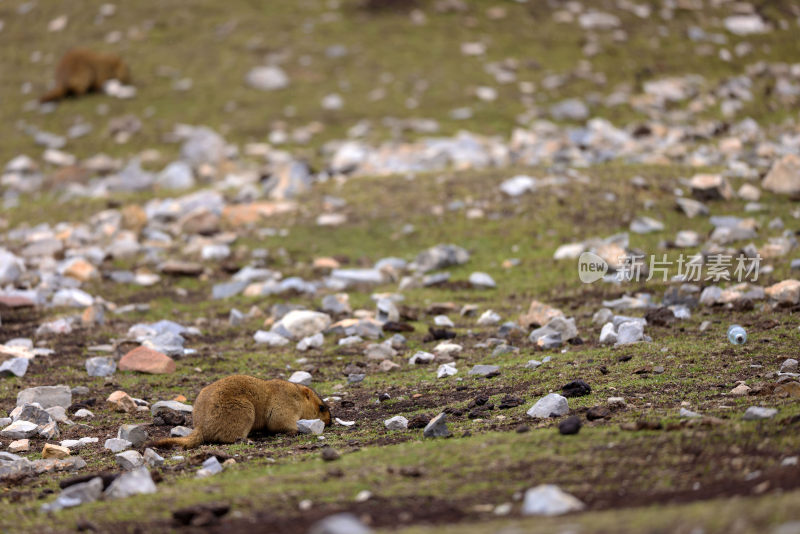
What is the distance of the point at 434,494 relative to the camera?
4.24 metres

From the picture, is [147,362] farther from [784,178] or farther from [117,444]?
[784,178]

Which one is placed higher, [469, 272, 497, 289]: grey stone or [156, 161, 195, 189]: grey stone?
[469, 272, 497, 289]: grey stone

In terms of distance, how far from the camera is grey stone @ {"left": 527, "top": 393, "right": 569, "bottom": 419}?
5.68 meters

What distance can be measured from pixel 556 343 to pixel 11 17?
26.1 metres

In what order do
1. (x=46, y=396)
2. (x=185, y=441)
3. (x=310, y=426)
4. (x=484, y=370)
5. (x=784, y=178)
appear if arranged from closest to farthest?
(x=185, y=441), (x=310, y=426), (x=46, y=396), (x=484, y=370), (x=784, y=178)

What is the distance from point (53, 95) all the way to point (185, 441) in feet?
63.6

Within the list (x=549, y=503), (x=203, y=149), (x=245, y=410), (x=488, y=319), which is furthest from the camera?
(x=203, y=149)

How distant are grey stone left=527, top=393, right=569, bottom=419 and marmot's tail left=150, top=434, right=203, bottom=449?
243 cm

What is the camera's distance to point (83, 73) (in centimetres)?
2230

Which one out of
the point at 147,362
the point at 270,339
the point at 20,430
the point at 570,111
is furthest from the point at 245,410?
the point at 570,111

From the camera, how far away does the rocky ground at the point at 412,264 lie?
446 cm

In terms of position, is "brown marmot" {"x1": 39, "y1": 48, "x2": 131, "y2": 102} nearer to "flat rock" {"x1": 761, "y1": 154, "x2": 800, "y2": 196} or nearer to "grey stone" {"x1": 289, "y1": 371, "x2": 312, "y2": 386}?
"flat rock" {"x1": 761, "y1": 154, "x2": 800, "y2": 196}

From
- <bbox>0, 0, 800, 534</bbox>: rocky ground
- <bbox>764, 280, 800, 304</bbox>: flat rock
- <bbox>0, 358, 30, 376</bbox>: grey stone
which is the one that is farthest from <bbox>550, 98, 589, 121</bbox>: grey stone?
<bbox>0, 358, 30, 376</bbox>: grey stone

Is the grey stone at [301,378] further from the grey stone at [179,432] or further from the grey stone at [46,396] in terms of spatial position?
the grey stone at [46,396]
